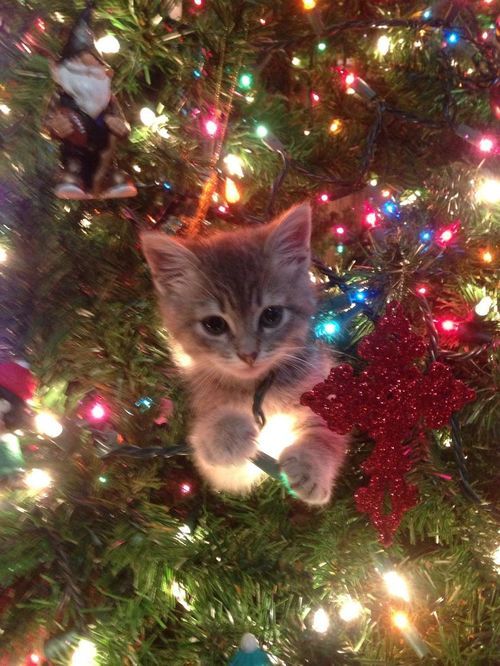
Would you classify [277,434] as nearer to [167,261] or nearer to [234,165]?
[167,261]

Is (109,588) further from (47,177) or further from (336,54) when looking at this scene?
(336,54)

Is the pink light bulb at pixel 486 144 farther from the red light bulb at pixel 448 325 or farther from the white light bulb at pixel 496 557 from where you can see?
the white light bulb at pixel 496 557

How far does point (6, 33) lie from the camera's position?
1.55 feet

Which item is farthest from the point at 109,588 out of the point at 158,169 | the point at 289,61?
the point at 289,61

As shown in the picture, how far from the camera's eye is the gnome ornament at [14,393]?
0.56 meters

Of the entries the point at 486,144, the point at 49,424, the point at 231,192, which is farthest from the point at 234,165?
the point at 49,424

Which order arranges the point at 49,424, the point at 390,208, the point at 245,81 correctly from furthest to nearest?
the point at 245,81
the point at 390,208
the point at 49,424

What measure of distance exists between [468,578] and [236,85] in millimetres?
762

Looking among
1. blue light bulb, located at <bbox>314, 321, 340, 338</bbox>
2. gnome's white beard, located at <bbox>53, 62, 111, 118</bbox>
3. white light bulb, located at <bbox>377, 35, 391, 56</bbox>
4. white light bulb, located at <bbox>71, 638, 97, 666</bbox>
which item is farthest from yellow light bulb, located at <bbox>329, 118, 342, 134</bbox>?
white light bulb, located at <bbox>71, 638, 97, 666</bbox>

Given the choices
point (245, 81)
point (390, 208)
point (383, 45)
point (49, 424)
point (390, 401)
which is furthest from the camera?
point (383, 45)

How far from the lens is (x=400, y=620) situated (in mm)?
591

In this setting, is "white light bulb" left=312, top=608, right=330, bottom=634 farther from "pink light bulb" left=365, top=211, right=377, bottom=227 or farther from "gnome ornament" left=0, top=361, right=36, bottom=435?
"pink light bulb" left=365, top=211, right=377, bottom=227

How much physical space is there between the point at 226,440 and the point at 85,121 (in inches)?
17.0

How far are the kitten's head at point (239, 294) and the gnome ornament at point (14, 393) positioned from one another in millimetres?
245
